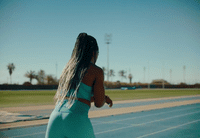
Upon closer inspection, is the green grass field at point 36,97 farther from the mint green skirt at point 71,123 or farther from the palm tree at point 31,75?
the palm tree at point 31,75

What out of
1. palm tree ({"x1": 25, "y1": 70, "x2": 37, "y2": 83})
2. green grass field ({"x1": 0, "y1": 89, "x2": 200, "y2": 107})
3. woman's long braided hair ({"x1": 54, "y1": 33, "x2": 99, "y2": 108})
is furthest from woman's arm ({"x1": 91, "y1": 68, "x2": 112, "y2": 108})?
palm tree ({"x1": 25, "y1": 70, "x2": 37, "y2": 83})

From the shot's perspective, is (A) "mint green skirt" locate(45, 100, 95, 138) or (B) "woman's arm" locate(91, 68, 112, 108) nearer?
(A) "mint green skirt" locate(45, 100, 95, 138)

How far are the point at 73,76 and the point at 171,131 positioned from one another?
793 cm

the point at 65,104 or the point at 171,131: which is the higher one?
the point at 65,104

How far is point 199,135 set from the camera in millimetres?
8281

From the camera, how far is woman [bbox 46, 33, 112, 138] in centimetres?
175

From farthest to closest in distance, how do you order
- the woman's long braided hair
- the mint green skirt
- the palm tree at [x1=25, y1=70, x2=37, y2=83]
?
the palm tree at [x1=25, y1=70, x2=37, y2=83] < the woman's long braided hair < the mint green skirt

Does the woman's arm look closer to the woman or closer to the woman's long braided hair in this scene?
the woman

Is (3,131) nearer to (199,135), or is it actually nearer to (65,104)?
(199,135)

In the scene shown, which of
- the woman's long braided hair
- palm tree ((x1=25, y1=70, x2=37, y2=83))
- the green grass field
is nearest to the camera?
the woman's long braided hair

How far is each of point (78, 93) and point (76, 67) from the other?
201 millimetres

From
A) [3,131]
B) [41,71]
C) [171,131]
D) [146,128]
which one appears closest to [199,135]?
[171,131]

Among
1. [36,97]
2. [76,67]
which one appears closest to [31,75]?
[36,97]

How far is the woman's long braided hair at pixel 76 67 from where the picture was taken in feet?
6.05
